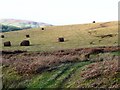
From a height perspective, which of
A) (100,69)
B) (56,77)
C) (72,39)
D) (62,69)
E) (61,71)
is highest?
(72,39)

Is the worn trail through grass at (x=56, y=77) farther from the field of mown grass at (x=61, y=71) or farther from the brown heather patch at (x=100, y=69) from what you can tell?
the brown heather patch at (x=100, y=69)

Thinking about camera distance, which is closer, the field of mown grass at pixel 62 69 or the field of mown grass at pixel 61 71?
the field of mown grass at pixel 61 71

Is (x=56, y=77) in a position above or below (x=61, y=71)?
below

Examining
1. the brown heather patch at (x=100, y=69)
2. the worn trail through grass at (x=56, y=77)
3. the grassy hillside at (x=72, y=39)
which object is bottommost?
Answer: the worn trail through grass at (x=56, y=77)

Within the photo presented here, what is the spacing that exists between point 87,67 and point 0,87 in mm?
10569

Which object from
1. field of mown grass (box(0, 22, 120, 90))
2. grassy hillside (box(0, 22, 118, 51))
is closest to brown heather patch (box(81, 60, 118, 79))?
field of mown grass (box(0, 22, 120, 90))

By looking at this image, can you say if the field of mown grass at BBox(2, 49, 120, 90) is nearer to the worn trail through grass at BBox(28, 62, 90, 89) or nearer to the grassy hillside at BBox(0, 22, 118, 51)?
the worn trail through grass at BBox(28, 62, 90, 89)

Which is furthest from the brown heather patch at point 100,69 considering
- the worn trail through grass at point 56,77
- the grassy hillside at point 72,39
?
the grassy hillside at point 72,39

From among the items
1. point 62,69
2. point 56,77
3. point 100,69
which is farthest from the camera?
point 62,69

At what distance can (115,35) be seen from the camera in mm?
65125

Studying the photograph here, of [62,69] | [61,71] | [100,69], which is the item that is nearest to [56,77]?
[61,71]

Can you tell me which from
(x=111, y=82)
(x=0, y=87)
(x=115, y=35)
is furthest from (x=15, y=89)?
(x=115, y=35)

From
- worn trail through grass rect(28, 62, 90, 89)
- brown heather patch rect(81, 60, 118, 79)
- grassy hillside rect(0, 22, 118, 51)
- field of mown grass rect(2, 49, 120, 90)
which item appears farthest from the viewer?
grassy hillside rect(0, 22, 118, 51)

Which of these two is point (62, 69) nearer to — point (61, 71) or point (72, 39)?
point (61, 71)
